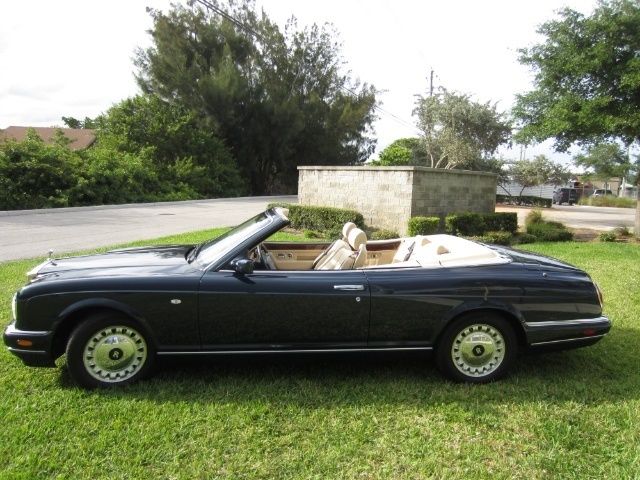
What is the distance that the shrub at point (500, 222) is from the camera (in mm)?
13031

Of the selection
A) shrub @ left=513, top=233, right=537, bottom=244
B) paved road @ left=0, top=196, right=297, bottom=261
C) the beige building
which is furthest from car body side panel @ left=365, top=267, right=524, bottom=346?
the beige building

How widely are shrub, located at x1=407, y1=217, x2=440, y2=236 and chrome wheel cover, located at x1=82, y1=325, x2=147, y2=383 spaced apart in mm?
8766

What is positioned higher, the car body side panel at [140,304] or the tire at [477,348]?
the car body side panel at [140,304]

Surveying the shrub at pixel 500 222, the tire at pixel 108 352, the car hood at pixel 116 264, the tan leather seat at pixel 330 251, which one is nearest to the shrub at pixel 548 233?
the shrub at pixel 500 222

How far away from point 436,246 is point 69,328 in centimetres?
281

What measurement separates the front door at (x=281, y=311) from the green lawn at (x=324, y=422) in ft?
0.49

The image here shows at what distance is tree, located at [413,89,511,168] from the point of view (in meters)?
30.2

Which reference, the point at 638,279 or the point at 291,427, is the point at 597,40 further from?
the point at 291,427

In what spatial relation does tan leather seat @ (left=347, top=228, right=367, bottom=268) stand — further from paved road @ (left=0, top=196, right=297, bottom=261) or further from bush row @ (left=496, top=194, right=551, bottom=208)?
bush row @ (left=496, top=194, right=551, bottom=208)

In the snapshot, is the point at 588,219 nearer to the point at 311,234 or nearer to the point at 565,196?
the point at 311,234

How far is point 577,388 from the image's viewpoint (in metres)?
3.68

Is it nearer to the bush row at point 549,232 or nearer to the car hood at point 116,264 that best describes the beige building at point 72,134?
the bush row at point 549,232

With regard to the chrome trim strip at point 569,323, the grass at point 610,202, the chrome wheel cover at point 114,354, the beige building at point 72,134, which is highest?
the beige building at point 72,134

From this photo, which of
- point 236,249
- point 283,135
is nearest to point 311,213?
point 236,249
